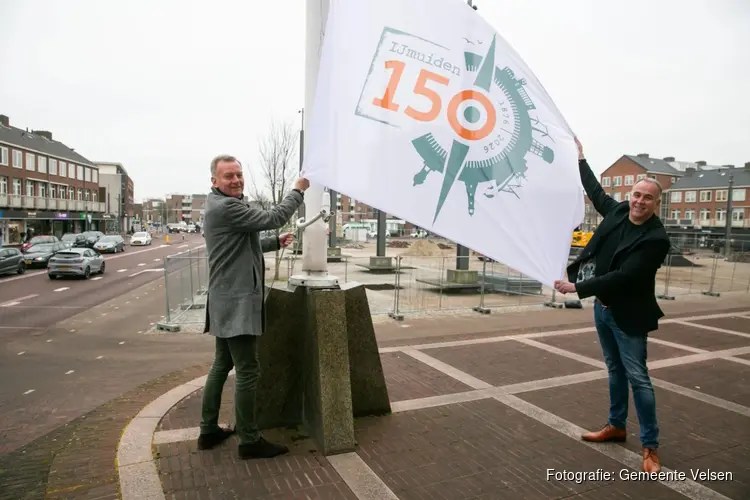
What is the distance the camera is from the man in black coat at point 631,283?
3428mm

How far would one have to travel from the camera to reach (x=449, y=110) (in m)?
3.33

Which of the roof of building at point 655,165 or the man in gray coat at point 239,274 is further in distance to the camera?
the roof of building at point 655,165

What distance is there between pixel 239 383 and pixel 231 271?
32.8 inches

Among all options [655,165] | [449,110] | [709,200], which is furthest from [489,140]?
[655,165]

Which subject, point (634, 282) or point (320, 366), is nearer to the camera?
point (634, 282)

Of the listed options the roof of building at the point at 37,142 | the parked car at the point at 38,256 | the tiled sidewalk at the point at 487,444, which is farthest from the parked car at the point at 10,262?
the roof of building at the point at 37,142

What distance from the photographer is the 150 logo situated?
128 inches

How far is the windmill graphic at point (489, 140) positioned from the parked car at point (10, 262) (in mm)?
22516

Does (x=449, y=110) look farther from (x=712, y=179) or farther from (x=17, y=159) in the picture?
(x=712, y=179)

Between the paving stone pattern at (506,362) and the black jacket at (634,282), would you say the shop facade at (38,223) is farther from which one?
the black jacket at (634,282)

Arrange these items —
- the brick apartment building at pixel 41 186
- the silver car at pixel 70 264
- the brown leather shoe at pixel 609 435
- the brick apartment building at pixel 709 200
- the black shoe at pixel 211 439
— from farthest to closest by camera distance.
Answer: the brick apartment building at pixel 709 200 < the brick apartment building at pixel 41 186 < the silver car at pixel 70 264 < the brown leather shoe at pixel 609 435 < the black shoe at pixel 211 439

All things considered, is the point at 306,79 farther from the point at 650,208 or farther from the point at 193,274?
the point at 193,274

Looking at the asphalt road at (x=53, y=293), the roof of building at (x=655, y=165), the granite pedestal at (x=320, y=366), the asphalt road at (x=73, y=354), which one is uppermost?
the roof of building at (x=655, y=165)

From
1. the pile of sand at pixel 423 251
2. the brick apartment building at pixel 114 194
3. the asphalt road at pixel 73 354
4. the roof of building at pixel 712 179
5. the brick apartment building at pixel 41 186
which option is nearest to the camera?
the asphalt road at pixel 73 354
